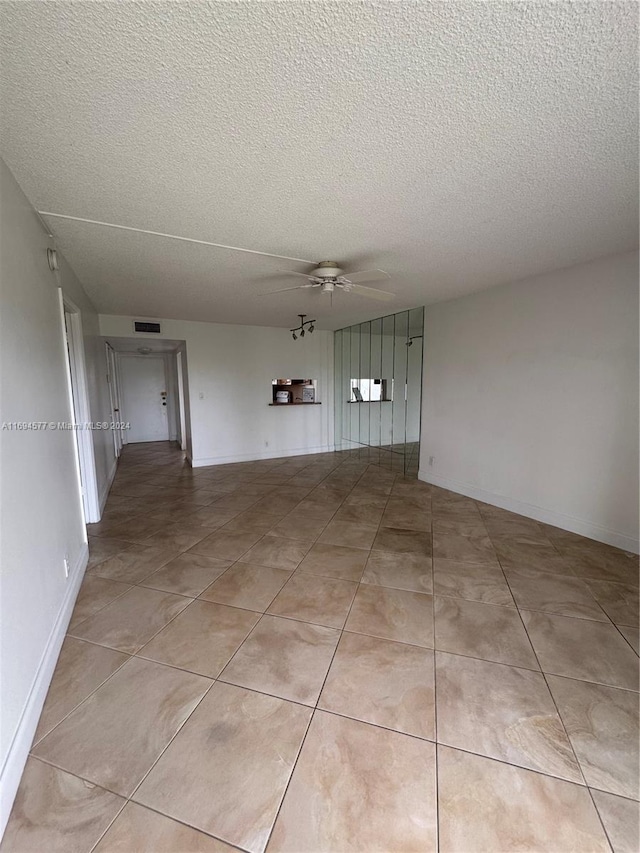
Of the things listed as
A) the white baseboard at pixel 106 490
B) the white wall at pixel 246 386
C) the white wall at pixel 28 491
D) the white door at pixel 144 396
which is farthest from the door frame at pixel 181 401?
the white wall at pixel 28 491

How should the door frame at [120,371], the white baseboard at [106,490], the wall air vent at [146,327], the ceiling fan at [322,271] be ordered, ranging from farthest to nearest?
the door frame at [120,371] < the wall air vent at [146,327] < the white baseboard at [106,490] < the ceiling fan at [322,271]

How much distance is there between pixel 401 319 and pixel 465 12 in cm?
486

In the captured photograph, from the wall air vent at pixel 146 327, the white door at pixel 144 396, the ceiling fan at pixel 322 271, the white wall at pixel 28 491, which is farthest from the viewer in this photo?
the white door at pixel 144 396

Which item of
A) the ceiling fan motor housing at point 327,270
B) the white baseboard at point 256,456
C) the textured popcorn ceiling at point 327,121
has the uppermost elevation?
the textured popcorn ceiling at point 327,121

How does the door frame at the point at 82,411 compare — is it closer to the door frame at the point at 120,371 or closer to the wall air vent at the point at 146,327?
the wall air vent at the point at 146,327

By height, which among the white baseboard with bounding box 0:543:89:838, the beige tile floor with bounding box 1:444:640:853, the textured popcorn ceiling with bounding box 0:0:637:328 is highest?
the textured popcorn ceiling with bounding box 0:0:637:328

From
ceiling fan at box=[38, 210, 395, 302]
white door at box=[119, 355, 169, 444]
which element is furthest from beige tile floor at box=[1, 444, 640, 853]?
white door at box=[119, 355, 169, 444]

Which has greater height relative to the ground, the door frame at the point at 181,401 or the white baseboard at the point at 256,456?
the door frame at the point at 181,401

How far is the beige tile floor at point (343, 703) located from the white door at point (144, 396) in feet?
19.4

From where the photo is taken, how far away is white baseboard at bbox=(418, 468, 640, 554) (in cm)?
302

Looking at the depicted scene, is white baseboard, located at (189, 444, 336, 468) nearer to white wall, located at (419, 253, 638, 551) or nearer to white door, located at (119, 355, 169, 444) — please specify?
white wall, located at (419, 253, 638, 551)

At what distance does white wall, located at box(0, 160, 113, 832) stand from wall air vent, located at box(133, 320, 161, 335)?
2.81 metres

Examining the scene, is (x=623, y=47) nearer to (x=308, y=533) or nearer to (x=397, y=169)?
(x=397, y=169)

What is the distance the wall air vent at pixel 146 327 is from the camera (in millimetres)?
5312
